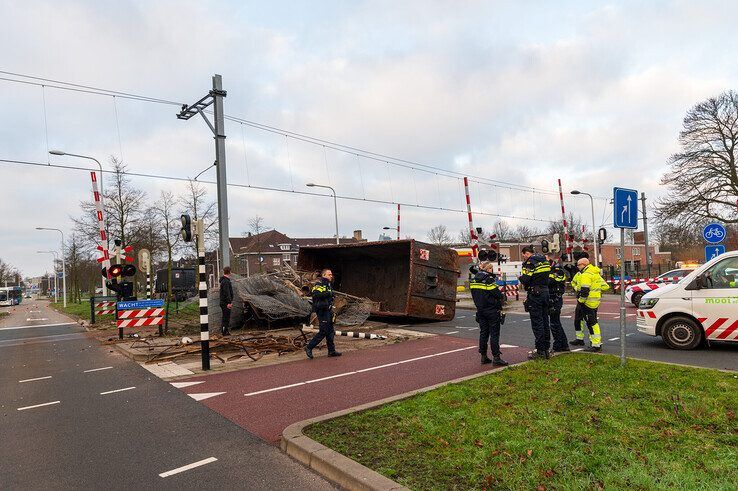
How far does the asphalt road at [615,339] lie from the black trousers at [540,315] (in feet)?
5.29

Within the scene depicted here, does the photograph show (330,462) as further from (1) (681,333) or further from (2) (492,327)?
(1) (681,333)

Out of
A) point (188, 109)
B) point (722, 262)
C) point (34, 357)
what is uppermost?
point (188, 109)

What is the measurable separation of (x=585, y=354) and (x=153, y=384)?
22.1 feet

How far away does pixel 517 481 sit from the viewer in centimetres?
328

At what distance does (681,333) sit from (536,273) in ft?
9.91

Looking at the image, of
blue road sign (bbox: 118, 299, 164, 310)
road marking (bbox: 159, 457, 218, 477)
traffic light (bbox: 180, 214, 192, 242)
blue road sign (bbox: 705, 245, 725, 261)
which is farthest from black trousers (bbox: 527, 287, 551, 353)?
blue road sign (bbox: 118, 299, 164, 310)

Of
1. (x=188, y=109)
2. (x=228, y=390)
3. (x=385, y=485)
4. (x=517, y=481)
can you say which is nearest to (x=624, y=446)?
(x=517, y=481)

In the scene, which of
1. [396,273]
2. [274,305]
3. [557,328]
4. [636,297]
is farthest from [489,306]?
[636,297]

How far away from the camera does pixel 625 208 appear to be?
6570 millimetres

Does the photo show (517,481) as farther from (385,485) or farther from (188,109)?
(188,109)

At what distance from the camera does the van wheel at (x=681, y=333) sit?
325 inches

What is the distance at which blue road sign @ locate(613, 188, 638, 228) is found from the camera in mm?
6449

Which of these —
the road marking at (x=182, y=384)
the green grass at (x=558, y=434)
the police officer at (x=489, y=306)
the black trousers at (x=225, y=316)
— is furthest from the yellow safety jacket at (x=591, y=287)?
the black trousers at (x=225, y=316)

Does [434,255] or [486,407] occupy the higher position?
[434,255]
